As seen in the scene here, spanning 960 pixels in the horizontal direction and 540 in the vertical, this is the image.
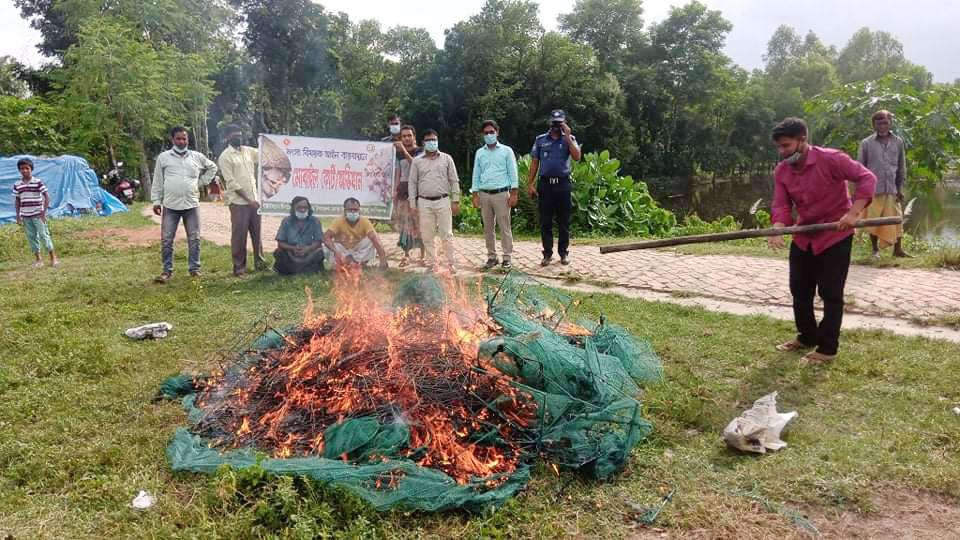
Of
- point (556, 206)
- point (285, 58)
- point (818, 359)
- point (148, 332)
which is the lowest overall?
point (148, 332)

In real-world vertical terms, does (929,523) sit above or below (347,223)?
below

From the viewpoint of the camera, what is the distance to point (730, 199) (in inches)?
1417

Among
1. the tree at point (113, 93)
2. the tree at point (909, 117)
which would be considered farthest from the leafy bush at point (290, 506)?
the tree at point (113, 93)

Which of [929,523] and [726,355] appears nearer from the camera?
[929,523]

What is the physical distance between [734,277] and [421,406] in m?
5.44

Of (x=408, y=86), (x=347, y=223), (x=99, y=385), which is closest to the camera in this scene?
(x=99, y=385)

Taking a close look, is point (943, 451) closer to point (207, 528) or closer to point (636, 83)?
point (207, 528)

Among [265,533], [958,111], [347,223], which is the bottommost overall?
[265,533]

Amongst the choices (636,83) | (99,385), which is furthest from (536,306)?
(636,83)

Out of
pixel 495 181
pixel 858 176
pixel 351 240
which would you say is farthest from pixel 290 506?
pixel 495 181

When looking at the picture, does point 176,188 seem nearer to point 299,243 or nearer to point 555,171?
point 299,243

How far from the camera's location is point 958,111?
995cm

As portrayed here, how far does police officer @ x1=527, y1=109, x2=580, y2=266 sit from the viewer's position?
826 centimetres

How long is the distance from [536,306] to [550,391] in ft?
5.81
